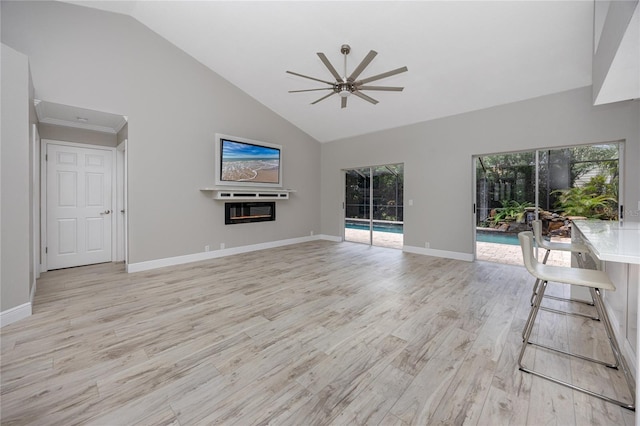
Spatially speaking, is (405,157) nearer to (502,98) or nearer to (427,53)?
(502,98)

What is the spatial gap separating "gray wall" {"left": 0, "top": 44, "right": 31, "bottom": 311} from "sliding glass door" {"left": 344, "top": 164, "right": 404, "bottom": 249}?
589cm

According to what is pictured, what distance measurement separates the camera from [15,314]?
2525mm

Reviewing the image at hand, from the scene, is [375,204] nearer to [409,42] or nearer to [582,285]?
[409,42]

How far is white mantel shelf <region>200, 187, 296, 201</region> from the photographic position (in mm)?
5117

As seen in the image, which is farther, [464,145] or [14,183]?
[464,145]

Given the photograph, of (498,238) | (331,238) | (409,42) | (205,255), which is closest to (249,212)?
(205,255)

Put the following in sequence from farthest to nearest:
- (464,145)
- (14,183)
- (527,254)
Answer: (464,145)
(14,183)
(527,254)

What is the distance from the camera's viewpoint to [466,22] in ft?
10.5

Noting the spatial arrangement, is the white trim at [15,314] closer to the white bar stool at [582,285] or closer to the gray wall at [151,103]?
the gray wall at [151,103]

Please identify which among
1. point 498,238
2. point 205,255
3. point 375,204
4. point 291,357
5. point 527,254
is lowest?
point 291,357

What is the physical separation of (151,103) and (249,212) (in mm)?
2662

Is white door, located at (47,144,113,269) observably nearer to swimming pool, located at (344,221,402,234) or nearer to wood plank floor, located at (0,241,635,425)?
wood plank floor, located at (0,241,635,425)

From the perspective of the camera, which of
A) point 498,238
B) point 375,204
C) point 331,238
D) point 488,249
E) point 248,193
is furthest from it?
point 331,238

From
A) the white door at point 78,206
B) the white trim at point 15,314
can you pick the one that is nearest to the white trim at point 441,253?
the white trim at point 15,314
